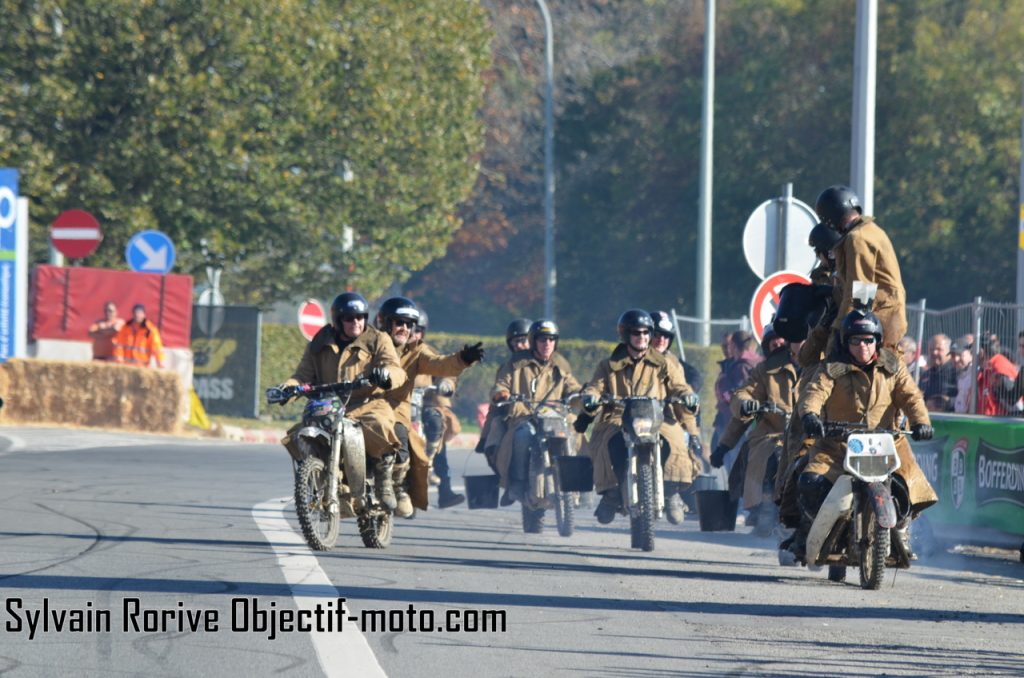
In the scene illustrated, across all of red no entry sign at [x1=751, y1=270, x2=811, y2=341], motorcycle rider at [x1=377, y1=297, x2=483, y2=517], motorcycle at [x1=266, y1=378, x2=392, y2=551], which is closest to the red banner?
red no entry sign at [x1=751, y1=270, x2=811, y2=341]

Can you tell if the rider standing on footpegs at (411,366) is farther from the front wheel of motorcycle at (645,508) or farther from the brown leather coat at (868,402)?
the brown leather coat at (868,402)

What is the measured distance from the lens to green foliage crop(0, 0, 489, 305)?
35000mm

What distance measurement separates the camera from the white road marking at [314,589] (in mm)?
7899

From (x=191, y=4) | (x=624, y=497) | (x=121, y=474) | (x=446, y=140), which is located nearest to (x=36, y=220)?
(x=191, y=4)

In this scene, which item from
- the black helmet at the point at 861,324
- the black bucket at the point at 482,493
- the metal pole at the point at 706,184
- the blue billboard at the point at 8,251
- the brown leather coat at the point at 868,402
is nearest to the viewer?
the black helmet at the point at 861,324

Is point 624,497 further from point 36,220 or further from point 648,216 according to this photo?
point 648,216

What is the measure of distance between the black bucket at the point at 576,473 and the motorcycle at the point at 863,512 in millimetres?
3890

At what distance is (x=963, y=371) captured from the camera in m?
17.7

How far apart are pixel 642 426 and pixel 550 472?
6.08 ft

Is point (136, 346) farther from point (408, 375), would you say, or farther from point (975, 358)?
point (408, 375)

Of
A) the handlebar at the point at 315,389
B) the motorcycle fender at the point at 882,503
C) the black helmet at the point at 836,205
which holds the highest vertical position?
the black helmet at the point at 836,205

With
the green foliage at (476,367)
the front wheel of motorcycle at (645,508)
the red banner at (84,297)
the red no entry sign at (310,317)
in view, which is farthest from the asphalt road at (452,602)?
the green foliage at (476,367)

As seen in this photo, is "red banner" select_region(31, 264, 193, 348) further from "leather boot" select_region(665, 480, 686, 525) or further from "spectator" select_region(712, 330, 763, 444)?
"leather boot" select_region(665, 480, 686, 525)

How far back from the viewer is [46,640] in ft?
27.6
